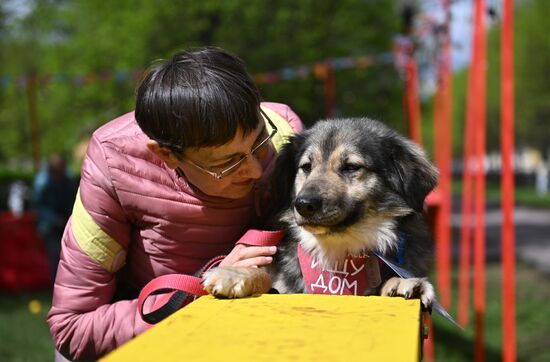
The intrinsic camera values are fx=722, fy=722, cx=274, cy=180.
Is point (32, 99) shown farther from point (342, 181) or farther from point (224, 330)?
point (224, 330)

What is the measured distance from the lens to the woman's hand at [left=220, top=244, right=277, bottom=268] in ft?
8.58

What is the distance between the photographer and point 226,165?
2586mm

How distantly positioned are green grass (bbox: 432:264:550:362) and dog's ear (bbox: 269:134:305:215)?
11.9 ft

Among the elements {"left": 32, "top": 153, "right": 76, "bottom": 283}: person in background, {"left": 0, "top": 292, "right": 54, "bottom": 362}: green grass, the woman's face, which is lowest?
{"left": 0, "top": 292, "right": 54, "bottom": 362}: green grass

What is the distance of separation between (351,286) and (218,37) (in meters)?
16.9

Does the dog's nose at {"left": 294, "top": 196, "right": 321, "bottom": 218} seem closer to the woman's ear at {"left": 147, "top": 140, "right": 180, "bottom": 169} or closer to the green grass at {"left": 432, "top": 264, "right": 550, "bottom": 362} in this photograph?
the woman's ear at {"left": 147, "top": 140, "right": 180, "bottom": 169}

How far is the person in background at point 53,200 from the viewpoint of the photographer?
10.0 meters

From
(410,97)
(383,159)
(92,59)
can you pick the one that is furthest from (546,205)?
(383,159)

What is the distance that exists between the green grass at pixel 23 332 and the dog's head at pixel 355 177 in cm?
401

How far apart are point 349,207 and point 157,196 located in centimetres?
87

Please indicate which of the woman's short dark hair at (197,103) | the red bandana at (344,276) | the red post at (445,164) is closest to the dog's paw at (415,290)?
the red bandana at (344,276)

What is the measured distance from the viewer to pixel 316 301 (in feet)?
6.79

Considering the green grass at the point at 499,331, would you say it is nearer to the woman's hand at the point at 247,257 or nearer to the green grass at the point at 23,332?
the green grass at the point at 23,332

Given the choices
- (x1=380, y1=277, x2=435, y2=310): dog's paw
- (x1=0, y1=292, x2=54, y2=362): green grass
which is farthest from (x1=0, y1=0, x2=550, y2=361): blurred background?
(x1=380, y1=277, x2=435, y2=310): dog's paw
